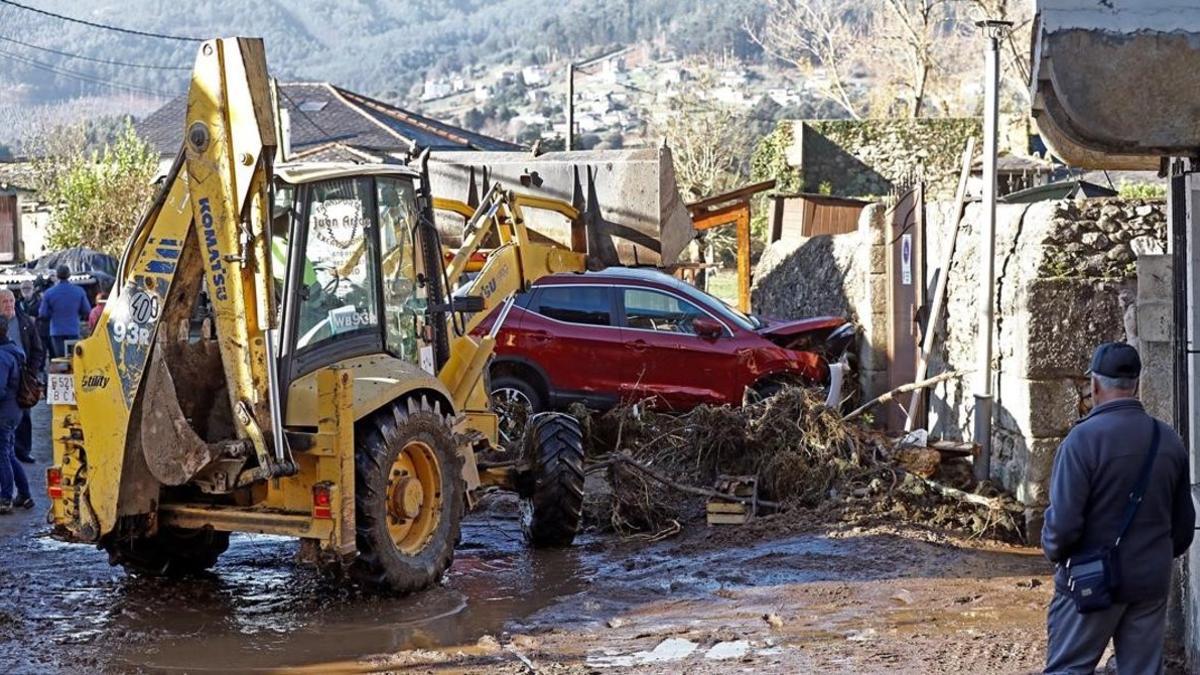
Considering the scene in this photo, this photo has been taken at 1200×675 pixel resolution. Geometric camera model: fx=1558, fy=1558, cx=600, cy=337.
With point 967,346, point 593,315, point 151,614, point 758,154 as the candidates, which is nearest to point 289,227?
point 151,614

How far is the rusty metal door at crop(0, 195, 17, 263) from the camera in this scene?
47.1 metres

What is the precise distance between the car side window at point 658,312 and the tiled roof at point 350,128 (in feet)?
72.6

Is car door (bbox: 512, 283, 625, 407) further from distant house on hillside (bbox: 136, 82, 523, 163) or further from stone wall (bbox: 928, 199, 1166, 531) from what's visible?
distant house on hillside (bbox: 136, 82, 523, 163)

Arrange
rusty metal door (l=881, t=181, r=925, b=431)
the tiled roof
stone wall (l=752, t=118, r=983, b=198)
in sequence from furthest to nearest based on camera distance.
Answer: the tiled roof < stone wall (l=752, t=118, r=983, b=198) < rusty metal door (l=881, t=181, r=925, b=431)

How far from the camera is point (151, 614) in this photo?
29.6 feet

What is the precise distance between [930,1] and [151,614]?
3465 centimetres

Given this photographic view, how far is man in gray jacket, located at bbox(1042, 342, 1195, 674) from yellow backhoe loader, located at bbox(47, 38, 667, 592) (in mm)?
4198

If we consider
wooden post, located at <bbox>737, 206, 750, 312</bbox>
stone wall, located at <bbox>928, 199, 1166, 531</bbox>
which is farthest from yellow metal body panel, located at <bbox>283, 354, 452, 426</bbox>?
wooden post, located at <bbox>737, 206, 750, 312</bbox>

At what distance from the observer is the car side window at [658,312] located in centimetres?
1553

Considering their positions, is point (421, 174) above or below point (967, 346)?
above

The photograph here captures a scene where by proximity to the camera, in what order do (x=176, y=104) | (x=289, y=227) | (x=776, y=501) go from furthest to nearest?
(x=176, y=104) < (x=776, y=501) < (x=289, y=227)

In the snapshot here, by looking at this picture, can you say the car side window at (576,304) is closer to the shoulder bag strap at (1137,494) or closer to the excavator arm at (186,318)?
the excavator arm at (186,318)

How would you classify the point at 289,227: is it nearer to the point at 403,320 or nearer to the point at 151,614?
the point at 403,320

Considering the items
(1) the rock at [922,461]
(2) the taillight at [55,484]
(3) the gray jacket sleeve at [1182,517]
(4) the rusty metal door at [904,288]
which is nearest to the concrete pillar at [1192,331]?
(3) the gray jacket sleeve at [1182,517]
